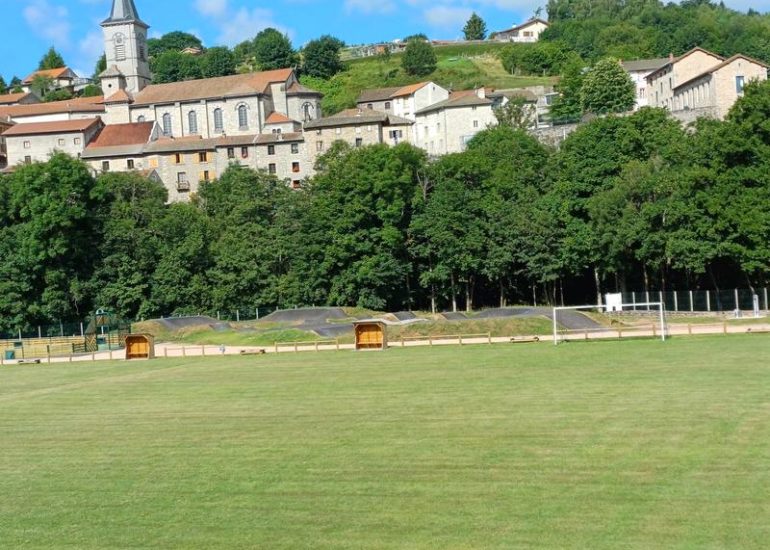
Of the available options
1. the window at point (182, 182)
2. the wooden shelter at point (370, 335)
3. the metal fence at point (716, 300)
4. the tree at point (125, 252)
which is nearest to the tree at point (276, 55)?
the window at point (182, 182)

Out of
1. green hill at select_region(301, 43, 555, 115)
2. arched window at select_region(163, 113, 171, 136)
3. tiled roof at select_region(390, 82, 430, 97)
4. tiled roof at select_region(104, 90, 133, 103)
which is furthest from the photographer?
green hill at select_region(301, 43, 555, 115)

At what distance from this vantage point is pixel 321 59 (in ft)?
542

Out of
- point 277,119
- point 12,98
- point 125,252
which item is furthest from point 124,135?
point 12,98

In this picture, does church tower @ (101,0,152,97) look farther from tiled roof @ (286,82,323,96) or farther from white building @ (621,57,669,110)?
white building @ (621,57,669,110)

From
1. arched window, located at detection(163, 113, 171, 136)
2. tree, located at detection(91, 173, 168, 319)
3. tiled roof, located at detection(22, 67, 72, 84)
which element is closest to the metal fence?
tree, located at detection(91, 173, 168, 319)

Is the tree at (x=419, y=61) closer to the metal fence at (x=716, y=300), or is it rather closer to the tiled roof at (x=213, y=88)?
the tiled roof at (x=213, y=88)

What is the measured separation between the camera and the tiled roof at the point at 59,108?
13438 centimetres

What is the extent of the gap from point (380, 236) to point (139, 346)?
2765 cm

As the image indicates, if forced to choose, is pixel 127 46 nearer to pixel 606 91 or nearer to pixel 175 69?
pixel 175 69

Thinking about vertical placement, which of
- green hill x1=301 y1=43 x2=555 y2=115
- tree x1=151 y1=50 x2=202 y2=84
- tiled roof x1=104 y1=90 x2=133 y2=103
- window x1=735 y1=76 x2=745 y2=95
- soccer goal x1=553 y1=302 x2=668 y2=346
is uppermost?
tree x1=151 y1=50 x2=202 y2=84

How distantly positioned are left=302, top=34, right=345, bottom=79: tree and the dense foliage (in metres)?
81.5

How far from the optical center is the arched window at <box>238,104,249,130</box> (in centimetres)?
12412

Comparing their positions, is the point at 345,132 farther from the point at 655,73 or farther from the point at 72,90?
the point at 72,90

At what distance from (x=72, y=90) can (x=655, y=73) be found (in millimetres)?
112236
